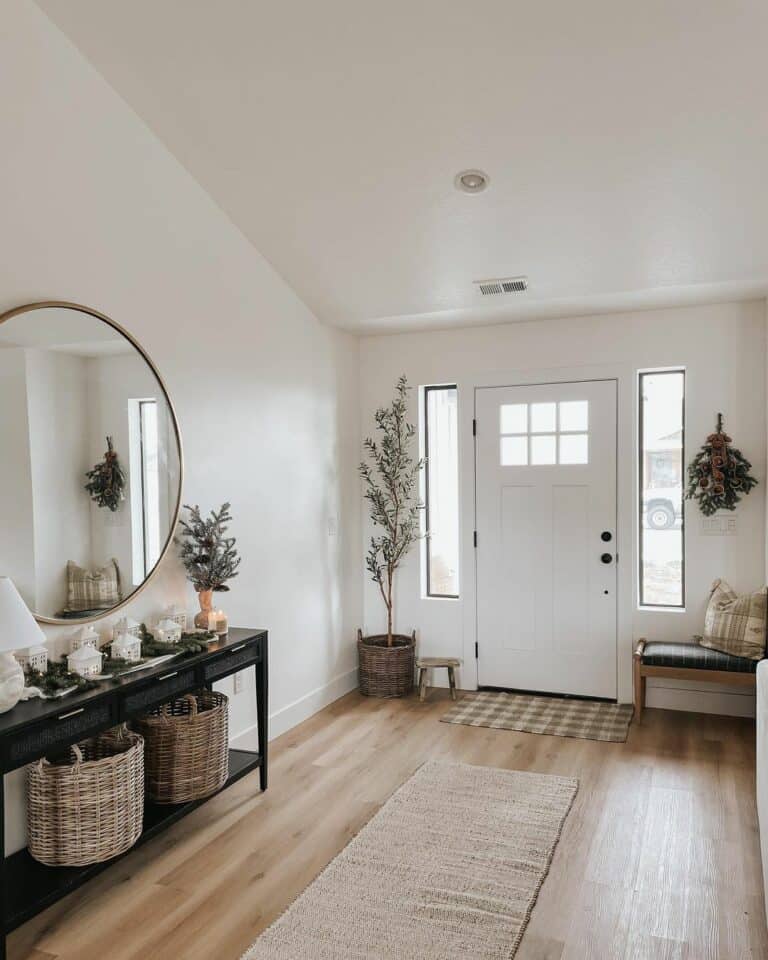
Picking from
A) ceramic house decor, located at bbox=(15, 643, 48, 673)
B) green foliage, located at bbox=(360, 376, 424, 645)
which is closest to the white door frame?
green foliage, located at bbox=(360, 376, 424, 645)

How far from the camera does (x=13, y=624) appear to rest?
7.41 feet

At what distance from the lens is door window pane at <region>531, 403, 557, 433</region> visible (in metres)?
5.01

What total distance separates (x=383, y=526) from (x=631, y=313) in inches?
83.4

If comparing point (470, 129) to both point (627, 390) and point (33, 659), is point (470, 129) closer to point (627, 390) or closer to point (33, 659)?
point (627, 390)

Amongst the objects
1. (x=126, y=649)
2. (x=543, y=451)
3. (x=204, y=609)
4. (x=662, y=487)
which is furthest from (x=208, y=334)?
(x=662, y=487)

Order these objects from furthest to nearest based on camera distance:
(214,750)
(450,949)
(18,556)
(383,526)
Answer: (383,526)
(214,750)
(18,556)
(450,949)

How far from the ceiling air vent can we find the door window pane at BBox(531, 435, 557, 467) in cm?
104

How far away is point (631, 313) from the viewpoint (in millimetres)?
4785

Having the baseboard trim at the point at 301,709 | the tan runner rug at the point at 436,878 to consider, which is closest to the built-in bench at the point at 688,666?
the tan runner rug at the point at 436,878

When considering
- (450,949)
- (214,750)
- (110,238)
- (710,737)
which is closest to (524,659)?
(710,737)

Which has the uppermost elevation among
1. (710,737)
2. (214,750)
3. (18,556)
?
(18,556)

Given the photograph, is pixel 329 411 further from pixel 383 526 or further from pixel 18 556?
pixel 18 556

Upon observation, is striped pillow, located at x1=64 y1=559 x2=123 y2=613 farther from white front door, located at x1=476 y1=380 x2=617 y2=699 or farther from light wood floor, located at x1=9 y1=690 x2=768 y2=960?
white front door, located at x1=476 y1=380 x2=617 y2=699

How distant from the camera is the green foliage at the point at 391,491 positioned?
203 inches
